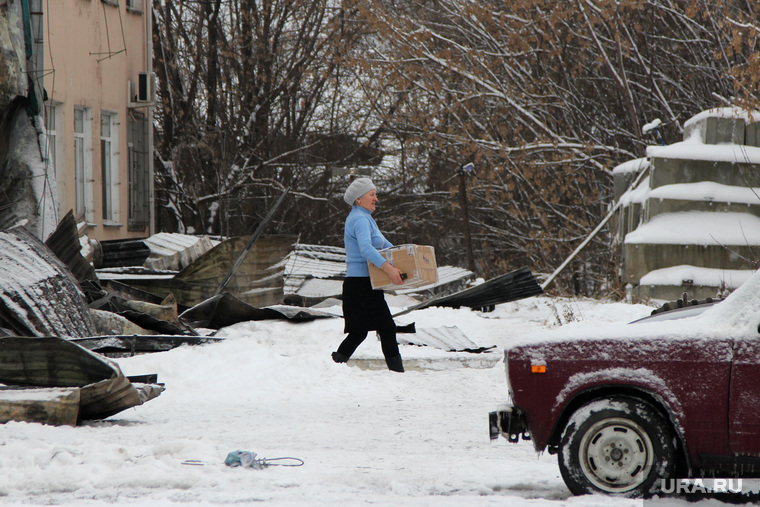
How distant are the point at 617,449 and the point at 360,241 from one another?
15.2ft

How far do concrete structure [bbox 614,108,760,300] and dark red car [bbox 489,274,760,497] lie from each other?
10.2 metres

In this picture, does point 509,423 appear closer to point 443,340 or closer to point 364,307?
point 364,307

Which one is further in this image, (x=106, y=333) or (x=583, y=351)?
(x=106, y=333)

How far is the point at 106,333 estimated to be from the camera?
11.0 m

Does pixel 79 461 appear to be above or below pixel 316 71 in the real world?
below

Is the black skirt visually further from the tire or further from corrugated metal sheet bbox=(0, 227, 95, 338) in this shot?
the tire

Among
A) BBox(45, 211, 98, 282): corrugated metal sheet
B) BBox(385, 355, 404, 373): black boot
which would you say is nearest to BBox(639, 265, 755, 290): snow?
BBox(385, 355, 404, 373): black boot

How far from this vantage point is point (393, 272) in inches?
349

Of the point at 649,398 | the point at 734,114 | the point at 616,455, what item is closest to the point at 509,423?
the point at 616,455

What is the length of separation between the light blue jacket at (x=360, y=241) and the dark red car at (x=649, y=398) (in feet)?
13.5

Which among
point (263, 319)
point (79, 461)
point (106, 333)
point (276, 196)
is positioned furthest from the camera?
point (276, 196)

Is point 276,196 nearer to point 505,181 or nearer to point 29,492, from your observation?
point 505,181

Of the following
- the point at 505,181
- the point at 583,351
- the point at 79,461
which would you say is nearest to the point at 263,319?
the point at 79,461

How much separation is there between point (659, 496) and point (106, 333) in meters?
7.70
